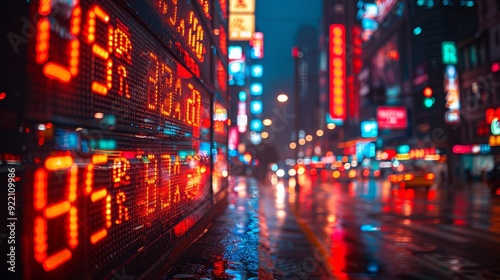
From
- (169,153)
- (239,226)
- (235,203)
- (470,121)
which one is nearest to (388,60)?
(470,121)

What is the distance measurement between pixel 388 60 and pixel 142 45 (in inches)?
2638

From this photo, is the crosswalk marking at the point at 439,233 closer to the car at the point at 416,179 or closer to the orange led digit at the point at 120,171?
the orange led digit at the point at 120,171

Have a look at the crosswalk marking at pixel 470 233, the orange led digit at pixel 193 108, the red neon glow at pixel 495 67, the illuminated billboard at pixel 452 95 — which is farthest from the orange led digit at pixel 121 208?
the illuminated billboard at pixel 452 95

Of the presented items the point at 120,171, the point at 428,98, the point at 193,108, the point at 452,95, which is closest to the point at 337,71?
the point at 428,98

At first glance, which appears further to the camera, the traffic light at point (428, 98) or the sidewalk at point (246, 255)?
the traffic light at point (428, 98)

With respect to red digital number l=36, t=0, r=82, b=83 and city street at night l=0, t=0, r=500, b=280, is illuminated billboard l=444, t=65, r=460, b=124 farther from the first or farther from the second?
red digital number l=36, t=0, r=82, b=83

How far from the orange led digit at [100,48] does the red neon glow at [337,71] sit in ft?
179

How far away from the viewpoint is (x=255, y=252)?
8.83m

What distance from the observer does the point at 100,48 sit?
398 cm

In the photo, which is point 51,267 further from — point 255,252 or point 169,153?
point 255,252

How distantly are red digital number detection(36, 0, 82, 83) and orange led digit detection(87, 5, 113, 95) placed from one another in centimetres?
22

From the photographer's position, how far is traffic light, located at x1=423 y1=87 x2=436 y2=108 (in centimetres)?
5256

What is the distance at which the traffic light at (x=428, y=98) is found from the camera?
172 ft

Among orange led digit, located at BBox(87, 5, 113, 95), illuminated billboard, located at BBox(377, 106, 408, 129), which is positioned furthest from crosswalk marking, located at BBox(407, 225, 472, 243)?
illuminated billboard, located at BBox(377, 106, 408, 129)
